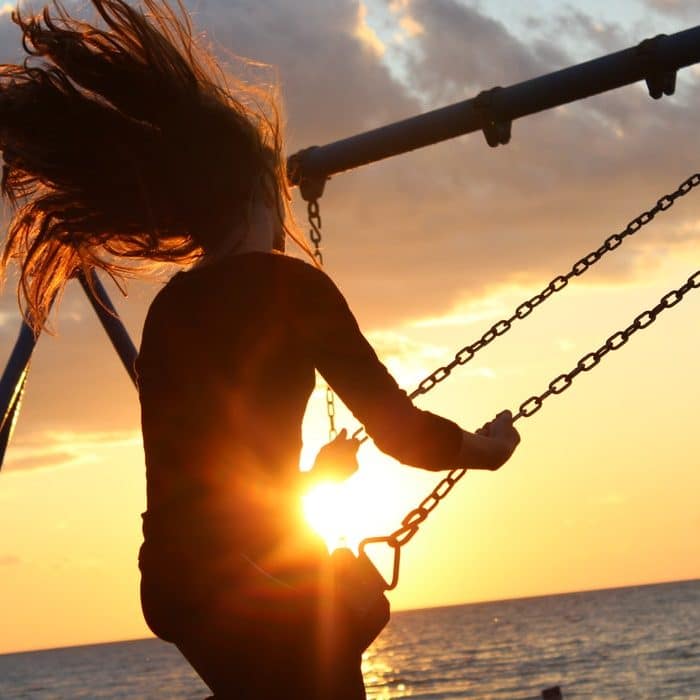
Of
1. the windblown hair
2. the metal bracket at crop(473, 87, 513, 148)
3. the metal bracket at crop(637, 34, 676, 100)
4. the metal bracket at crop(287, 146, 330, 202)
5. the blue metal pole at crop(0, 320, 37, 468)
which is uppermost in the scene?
the metal bracket at crop(287, 146, 330, 202)

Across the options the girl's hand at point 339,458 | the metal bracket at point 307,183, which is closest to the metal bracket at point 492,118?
the metal bracket at point 307,183

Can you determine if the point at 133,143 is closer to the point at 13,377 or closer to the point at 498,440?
the point at 498,440

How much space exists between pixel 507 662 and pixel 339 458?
3553 inches

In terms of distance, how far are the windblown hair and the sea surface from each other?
6093 cm

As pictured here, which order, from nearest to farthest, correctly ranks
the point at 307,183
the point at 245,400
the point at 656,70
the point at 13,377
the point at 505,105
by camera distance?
the point at 245,400 → the point at 656,70 → the point at 505,105 → the point at 307,183 → the point at 13,377

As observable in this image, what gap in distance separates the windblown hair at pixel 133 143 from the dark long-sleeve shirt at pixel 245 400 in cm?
25

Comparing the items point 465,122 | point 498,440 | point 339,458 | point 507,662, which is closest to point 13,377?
point 465,122

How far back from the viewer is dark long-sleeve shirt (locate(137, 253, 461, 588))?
2.71 metres

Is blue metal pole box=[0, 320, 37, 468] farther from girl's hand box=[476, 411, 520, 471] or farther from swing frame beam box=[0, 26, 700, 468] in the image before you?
girl's hand box=[476, 411, 520, 471]

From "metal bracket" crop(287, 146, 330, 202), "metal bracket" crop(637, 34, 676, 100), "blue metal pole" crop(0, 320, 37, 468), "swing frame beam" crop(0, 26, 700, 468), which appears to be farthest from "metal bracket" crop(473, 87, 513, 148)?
"blue metal pole" crop(0, 320, 37, 468)

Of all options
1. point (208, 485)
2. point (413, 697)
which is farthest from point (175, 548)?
Answer: point (413, 697)

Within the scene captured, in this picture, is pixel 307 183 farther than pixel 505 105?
Yes

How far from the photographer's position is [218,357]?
2.75 m

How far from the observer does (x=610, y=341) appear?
4.70m
